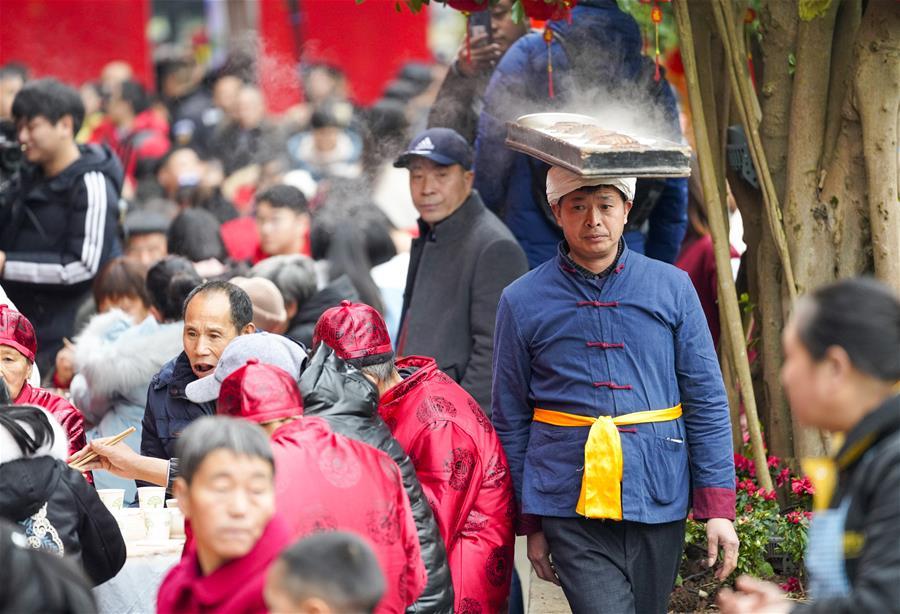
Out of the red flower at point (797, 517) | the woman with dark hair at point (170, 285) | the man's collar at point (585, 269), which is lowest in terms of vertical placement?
the red flower at point (797, 517)

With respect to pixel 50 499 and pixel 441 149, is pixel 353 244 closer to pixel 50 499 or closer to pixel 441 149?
pixel 441 149

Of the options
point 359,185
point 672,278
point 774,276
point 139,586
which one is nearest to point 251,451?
point 139,586

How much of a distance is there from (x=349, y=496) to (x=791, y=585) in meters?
2.58

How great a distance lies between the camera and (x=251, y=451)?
3320 millimetres

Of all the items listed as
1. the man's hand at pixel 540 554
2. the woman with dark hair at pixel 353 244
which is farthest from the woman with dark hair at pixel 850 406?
the woman with dark hair at pixel 353 244

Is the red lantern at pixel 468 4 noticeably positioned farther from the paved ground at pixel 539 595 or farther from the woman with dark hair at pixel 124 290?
the paved ground at pixel 539 595

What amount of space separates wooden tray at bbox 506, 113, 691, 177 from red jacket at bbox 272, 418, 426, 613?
120cm

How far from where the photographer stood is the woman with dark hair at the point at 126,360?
19.9 ft

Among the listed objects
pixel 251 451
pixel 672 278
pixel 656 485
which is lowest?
pixel 656 485

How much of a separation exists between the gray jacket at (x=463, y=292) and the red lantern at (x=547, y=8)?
0.89 m

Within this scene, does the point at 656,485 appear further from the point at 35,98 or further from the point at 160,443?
the point at 35,98

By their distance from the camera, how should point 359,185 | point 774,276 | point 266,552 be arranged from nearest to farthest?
point 266,552, point 774,276, point 359,185

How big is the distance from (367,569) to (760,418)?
3.81 metres

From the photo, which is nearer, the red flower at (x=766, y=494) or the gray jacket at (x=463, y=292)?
the red flower at (x=766, y=494)
